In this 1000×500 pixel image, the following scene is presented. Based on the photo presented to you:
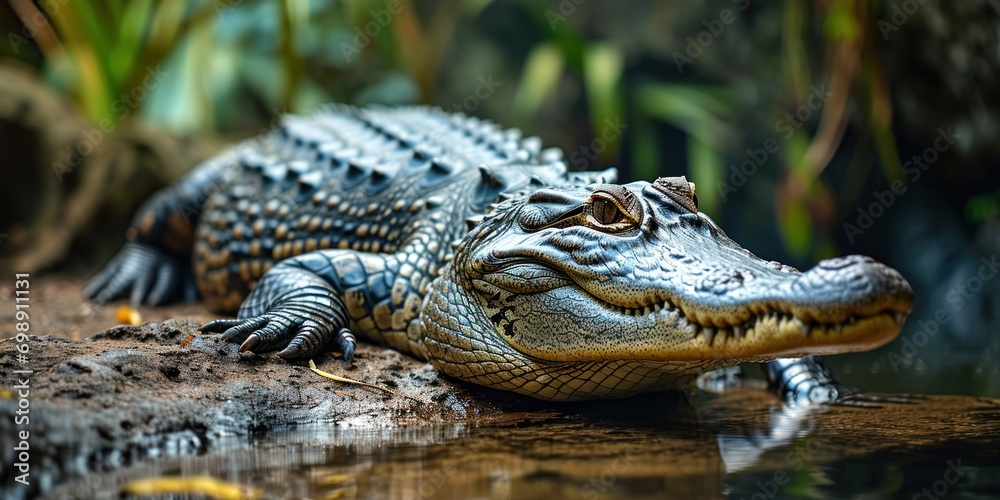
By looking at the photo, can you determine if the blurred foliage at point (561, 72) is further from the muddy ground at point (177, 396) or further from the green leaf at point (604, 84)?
the muddy ground at point (177, 396)

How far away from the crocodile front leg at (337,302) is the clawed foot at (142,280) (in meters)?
2.16

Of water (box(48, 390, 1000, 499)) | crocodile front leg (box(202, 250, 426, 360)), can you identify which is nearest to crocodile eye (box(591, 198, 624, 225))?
water (box(48, 390, 1000, 499))

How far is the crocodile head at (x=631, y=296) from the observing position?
2.28 m

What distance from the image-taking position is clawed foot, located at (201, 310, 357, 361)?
10.7ft

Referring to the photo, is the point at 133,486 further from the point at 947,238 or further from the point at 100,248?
the point at 947,238

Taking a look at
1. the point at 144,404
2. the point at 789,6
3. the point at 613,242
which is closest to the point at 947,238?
the point at 789,6

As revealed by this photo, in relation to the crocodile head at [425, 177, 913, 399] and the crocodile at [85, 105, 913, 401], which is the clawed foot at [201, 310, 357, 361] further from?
the crocodile head at [425, 177, 913, 399]

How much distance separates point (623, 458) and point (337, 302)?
1.77m

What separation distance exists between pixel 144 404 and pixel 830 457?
2.16m

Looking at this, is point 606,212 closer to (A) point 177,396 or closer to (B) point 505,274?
(B) point 505,274

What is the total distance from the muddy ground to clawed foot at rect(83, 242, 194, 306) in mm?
2242

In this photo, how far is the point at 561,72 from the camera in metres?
9.99

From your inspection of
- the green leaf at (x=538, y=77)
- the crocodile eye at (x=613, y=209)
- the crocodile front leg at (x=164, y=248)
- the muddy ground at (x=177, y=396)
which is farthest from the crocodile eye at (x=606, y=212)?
the green leaf at (x=538, y=77)

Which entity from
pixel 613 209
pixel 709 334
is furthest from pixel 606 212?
pixel 709 334
